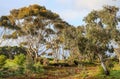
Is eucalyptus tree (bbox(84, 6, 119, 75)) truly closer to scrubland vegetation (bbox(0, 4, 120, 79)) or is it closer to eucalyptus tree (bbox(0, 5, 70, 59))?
scrubland vegetation (bbox(0, 4, 120, 79))

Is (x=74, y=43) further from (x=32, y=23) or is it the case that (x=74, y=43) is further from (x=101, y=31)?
(x=32, y=23)

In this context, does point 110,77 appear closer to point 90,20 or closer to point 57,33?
point 90,20

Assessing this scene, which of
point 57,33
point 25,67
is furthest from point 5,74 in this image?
point 57,33

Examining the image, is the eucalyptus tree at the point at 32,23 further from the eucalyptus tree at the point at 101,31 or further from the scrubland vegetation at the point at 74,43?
the eucalyptus tree at the point at 101,31

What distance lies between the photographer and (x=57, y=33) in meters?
62.6

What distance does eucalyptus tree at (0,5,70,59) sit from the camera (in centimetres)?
5472

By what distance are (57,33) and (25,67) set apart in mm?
27283

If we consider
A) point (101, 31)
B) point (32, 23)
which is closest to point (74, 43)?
point (101, 31)

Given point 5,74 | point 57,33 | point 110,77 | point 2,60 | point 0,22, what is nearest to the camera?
point 110,77

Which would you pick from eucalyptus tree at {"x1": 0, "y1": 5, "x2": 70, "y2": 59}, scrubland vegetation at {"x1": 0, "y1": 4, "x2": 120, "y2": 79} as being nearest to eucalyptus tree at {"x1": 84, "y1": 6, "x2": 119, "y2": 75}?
scrubland vegetation at {"x1": 0, "y1": 4, "x2": 120, "y2": 79}

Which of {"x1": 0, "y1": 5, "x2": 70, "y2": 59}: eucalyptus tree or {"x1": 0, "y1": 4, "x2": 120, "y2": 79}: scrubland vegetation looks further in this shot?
{"x1": 0, "y1": 5, "x2": 70, "y2": 59}: eucalyptus tree

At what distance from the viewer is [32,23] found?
185 ft

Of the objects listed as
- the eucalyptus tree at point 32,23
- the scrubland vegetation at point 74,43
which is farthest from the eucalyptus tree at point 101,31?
the eucalyptus tree at point 32,23

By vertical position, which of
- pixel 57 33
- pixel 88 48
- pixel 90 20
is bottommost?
pixel 88 48
